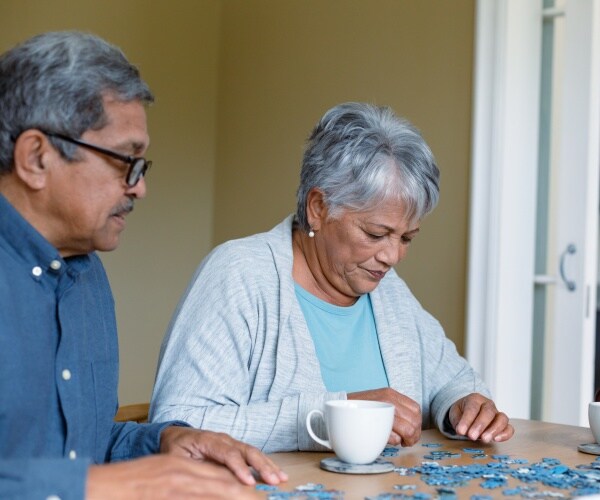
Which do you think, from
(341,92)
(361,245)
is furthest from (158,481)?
(341,92)

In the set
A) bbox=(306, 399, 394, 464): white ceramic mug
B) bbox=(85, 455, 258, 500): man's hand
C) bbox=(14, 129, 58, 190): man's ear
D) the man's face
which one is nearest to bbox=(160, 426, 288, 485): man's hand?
bbox=(306, 399, 394, 464): white ceramic mug

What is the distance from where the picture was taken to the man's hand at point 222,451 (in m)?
1.45

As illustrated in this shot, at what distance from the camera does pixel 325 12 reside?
13.4 feet

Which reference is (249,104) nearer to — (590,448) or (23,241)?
(590,448)

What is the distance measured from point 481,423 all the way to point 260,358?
449 millimetres

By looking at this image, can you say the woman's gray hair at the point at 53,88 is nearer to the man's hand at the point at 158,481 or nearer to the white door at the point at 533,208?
the man's hand at the point at 158,481

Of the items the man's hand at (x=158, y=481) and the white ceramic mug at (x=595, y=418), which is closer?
the man's hand at (x=158, y=481)

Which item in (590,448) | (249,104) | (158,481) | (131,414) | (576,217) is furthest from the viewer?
(249,104)

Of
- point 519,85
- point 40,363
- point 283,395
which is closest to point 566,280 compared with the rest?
point 519,85

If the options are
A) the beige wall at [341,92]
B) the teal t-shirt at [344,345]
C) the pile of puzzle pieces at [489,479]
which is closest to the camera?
the pile of puzzle pieces at [489,479]

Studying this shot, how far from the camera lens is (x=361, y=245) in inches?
84.4

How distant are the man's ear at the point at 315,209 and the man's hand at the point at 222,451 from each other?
684 mm

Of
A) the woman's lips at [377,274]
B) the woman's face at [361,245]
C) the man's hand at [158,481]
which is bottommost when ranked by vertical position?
the man's hand at [158,481]

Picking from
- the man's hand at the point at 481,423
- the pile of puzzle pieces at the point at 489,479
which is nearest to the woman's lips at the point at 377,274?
the man's hand at the point at 481,423
